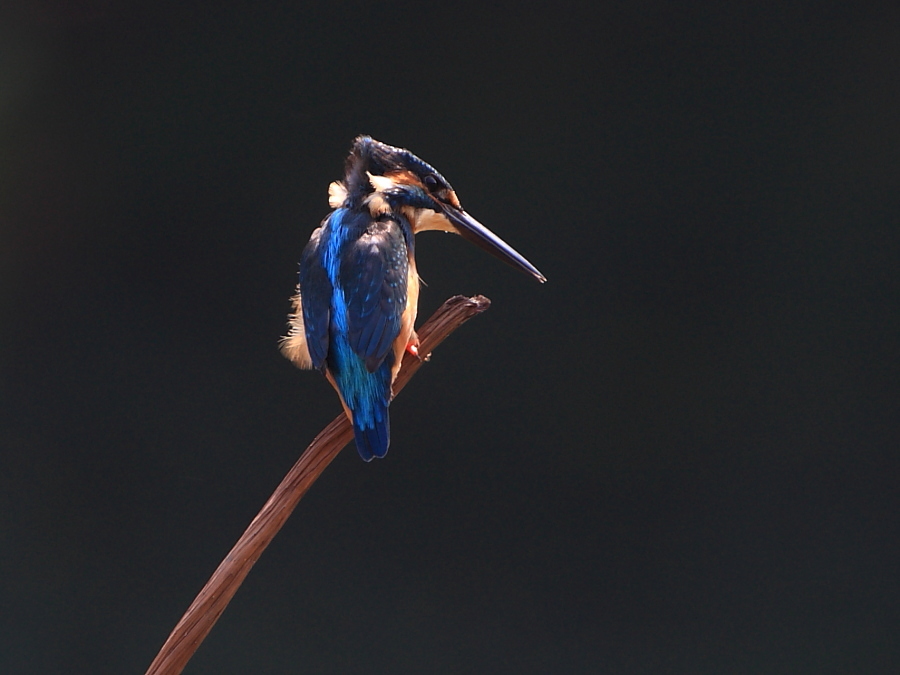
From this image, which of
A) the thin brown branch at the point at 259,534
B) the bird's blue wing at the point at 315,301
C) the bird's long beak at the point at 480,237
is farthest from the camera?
the bird's long beak at the point at 480,237

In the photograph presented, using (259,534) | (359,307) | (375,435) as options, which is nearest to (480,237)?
(359,307)

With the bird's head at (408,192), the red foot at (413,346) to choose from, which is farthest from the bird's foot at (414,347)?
the bird's head at (408,192)

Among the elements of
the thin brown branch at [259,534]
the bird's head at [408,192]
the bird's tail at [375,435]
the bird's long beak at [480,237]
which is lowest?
the thin brown branch at [259,534]

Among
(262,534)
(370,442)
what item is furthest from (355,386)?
(262,534)

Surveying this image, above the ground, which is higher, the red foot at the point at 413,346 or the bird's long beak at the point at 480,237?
the bird's long beak at the point at 480,237

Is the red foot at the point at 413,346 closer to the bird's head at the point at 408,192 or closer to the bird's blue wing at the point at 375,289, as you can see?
the bird's blue wing at the point at 375,289

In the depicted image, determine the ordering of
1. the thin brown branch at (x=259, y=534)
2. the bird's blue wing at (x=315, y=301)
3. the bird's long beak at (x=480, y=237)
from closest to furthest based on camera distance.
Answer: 1. the thin brown branch at (x=259, y=534)
2. the bird's blue wing at (x=315, y=301)
3. the bird's long beak at (x=480, y=237)

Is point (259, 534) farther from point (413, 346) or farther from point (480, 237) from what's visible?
point (480, 237)

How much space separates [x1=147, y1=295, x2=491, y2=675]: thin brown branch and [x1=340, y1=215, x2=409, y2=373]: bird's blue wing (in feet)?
0.18

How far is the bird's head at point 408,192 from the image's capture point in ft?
3.51

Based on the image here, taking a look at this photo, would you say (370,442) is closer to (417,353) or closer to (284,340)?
(417,353)

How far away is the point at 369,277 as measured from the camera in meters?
0.99

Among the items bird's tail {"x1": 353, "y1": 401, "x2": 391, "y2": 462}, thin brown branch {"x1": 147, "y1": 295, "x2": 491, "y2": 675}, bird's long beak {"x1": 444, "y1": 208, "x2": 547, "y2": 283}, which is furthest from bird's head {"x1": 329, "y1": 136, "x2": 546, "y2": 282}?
bird's tail {"x1": 353, "y1": 401, "x2": 391, "y2": 462}

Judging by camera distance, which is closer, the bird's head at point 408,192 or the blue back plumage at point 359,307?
the blue back plumage at point 359,307
